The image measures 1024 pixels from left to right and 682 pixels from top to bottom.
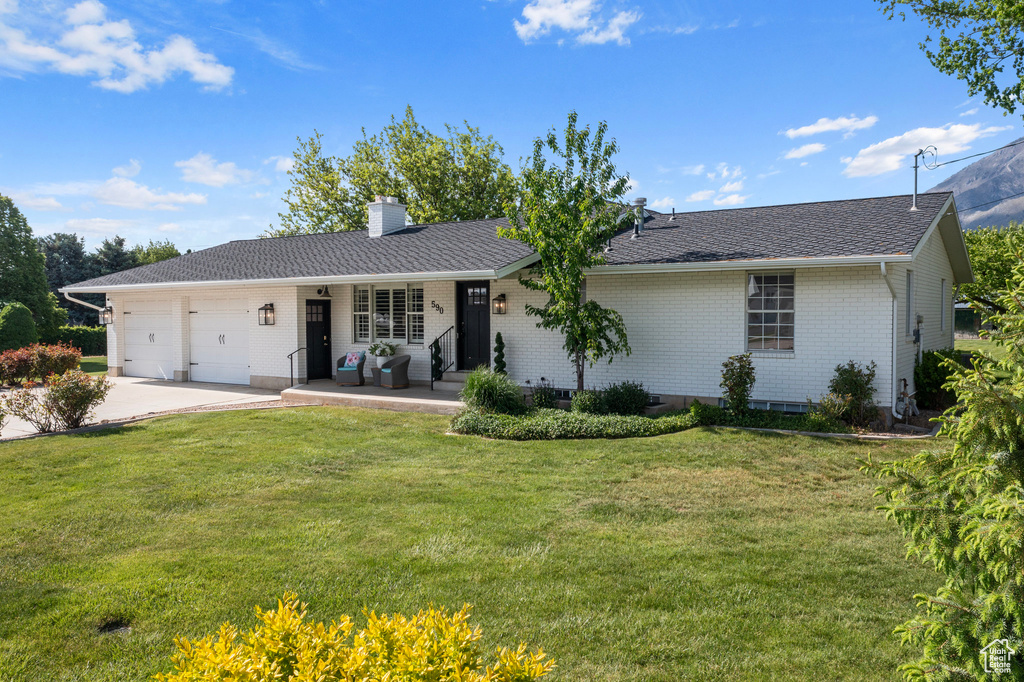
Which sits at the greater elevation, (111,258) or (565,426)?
(111,258)

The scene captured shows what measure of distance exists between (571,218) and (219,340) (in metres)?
11.5

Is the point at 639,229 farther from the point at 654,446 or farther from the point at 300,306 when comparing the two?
the point at 300,306

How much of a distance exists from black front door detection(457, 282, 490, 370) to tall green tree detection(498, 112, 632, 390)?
124 inches

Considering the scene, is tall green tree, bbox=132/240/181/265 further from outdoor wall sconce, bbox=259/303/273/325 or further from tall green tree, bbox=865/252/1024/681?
tall green tree, bbox=865/252/1024/681

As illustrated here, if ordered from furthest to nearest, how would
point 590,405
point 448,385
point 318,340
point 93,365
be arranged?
point 93,365, point 318,340, point 448,385, point 590,405

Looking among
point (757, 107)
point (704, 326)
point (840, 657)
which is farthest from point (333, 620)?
point (757, 107)

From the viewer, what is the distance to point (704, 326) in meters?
11.9

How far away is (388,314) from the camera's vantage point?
16.2 meters

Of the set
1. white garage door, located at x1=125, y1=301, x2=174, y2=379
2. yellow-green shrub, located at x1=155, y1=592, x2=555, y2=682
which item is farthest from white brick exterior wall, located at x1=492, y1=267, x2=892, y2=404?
white garage door, located at x1=125, y1=301, x2=174, y2=379

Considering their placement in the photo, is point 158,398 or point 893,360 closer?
point 893,360

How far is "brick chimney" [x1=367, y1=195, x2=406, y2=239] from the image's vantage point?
62.3ft

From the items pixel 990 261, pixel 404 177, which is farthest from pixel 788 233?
pixel 404 177

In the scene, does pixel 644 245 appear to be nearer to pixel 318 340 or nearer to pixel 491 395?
pixel 491 395

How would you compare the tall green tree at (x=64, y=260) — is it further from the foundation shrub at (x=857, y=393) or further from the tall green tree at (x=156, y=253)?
the foundation shrub at (x=857, y=393)
